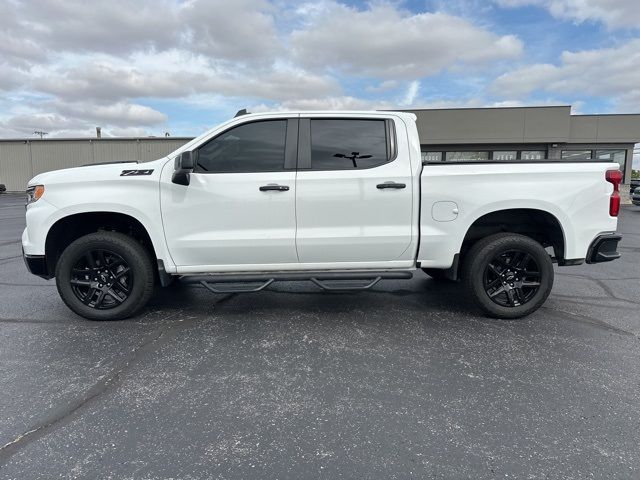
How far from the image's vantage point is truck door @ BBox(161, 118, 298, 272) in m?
4.09

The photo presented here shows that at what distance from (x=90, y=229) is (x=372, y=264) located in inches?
117

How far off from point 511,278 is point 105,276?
415 centimetres

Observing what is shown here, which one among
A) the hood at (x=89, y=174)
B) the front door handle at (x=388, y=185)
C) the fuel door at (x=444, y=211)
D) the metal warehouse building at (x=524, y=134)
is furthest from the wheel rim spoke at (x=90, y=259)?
the metal warehouse building at (x=524, y=134)

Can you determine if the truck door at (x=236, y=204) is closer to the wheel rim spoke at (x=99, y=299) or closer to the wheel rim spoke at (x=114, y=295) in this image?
the wheel rim spoke at (x=114, y=295)

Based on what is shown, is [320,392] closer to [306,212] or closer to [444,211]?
[306,212]

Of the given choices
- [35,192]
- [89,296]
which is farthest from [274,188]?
[35,192]

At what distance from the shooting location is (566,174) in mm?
4191

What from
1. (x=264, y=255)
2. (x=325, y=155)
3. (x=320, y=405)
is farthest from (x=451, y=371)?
(x=325, y=155)

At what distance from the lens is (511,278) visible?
14.5 feet

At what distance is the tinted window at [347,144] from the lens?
4.22 m

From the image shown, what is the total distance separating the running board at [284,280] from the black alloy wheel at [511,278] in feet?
3.06

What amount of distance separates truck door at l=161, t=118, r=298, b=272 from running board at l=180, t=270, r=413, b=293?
11 centimetres

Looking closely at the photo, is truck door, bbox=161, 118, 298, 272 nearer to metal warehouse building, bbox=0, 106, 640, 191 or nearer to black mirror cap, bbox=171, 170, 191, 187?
black mirror cap, bbox=171, 170, 191, 187

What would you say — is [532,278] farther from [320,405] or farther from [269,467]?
[269,467]
